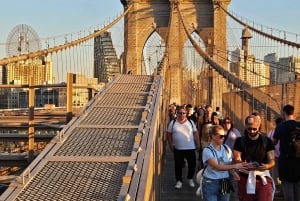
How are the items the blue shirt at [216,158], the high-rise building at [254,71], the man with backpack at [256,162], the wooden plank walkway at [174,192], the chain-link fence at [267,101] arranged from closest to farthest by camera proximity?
the man with backpack at [256,162]
the blue shirt at [216,158]
the wooden plank walkway at [174,192]
the chain-link fence at [267,101]
the high-rise building at [254,71]

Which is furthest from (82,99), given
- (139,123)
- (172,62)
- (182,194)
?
(172,62)

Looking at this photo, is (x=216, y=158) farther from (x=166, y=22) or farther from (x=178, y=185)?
(x=166, y=22)

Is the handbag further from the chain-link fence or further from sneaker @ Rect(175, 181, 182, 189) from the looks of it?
the chain-link fence

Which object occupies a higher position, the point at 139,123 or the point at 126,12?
the point at 126,12

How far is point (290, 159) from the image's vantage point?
5.98 m

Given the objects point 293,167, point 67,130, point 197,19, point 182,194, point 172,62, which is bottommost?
point 182,194

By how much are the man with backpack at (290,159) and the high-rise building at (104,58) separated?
1977cm

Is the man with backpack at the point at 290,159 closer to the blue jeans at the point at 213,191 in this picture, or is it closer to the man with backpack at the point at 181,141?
the blue jeans at the point at 213,191

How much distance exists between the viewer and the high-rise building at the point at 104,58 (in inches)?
1059

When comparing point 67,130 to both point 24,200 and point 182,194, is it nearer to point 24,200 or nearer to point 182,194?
point 24,200

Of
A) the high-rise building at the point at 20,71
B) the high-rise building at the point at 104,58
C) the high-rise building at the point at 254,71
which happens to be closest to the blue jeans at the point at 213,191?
the high-rise building at the point at 20,71

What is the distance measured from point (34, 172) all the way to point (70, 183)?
38cm

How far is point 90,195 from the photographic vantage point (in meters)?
3.56

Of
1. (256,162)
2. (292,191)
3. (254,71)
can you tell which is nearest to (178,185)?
(292,191)
